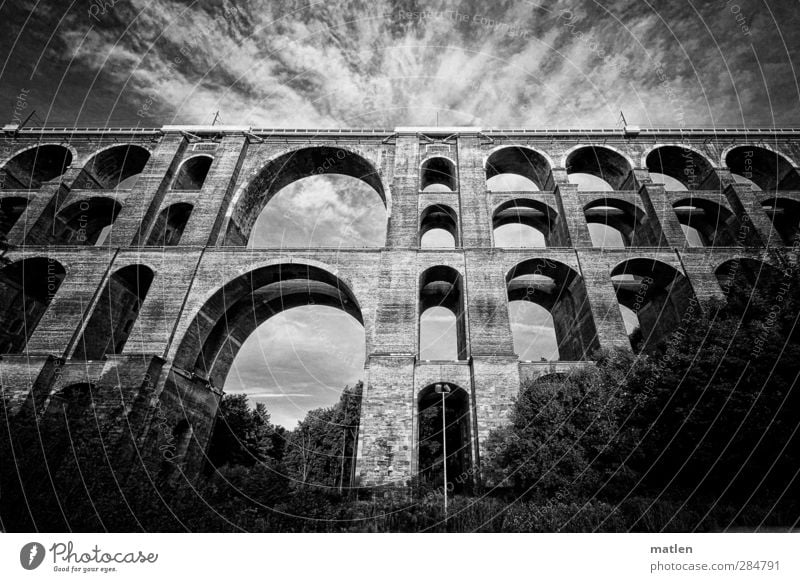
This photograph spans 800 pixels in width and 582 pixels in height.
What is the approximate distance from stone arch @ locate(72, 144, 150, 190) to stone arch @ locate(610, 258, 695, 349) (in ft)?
106

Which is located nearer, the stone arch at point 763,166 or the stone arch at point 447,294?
the stone arch at point 447,294

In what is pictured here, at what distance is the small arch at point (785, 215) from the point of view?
81.1ft

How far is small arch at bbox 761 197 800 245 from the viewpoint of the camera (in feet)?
81.1

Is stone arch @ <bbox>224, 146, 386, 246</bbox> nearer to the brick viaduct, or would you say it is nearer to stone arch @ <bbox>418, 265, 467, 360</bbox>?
the brick viaduct

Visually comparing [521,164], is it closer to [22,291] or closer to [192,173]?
[192,173]

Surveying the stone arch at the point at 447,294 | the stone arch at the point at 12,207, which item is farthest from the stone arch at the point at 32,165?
the stone arch at the point at 447,294

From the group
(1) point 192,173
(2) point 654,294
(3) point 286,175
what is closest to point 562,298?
(2) point 654,294

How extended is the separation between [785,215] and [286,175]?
33.6 m

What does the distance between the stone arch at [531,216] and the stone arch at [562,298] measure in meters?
3.14

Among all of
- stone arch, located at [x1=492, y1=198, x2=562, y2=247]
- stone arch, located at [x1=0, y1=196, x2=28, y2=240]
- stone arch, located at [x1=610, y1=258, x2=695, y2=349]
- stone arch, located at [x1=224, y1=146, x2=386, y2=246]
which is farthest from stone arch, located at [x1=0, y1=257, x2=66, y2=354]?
stone arch, located at [x1=610, y1=258, x2=695, y2=349]

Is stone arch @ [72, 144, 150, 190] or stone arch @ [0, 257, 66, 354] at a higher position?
stone arch @ [72, 144, 150, 190]

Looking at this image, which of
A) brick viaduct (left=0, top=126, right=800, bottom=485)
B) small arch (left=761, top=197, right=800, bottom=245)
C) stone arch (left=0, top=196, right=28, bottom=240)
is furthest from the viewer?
stone arch (left=0, top=196, right=28, bottom=240)

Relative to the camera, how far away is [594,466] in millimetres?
12508

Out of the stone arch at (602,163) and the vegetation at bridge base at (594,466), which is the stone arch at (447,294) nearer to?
the vegetation at bridge base at (594,466)
